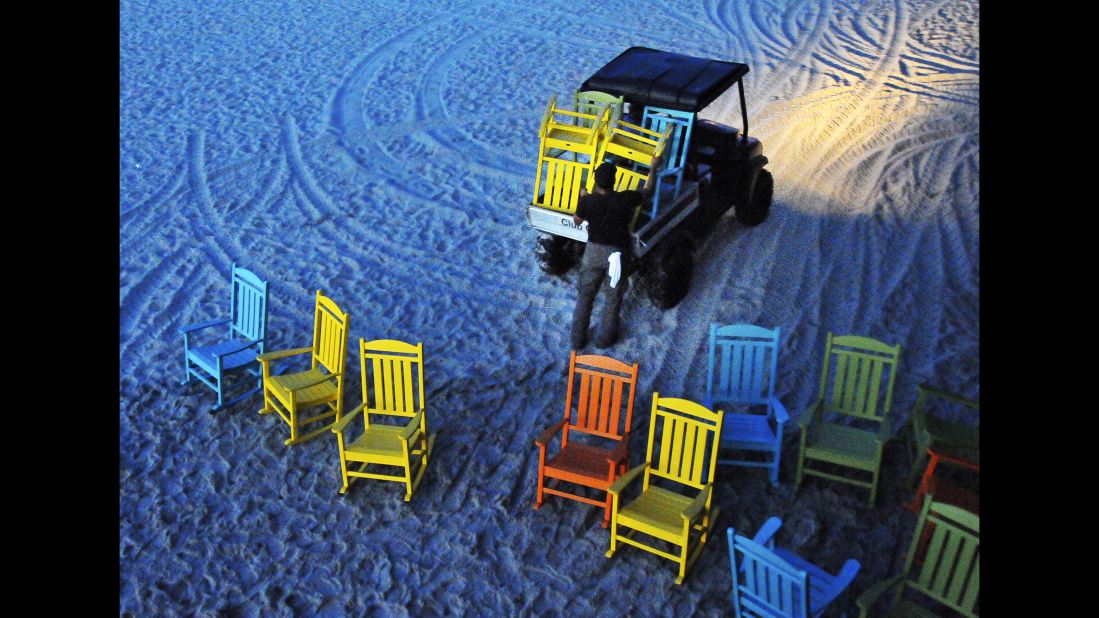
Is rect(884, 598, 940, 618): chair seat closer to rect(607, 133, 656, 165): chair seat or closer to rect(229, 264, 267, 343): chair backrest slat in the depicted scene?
rect(607, 133, 656, 165): chair seat

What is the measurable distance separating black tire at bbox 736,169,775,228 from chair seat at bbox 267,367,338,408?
5073mm

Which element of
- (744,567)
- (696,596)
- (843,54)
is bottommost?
(696,596)

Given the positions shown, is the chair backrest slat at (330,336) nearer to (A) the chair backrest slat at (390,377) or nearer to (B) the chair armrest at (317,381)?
(B) the chair armrest at (317,381)

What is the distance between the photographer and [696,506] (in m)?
6.09

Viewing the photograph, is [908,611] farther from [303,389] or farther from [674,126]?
[674,126]

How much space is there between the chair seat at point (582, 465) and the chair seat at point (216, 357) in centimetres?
285

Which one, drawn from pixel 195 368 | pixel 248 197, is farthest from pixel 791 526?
pixel 248 197

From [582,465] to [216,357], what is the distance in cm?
323

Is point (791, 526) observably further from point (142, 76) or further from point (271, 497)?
point (142, 76)

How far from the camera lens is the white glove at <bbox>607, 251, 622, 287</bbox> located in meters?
8.02

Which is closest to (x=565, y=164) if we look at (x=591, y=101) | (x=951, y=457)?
(x=591, y=101)

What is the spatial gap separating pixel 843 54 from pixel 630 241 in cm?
935

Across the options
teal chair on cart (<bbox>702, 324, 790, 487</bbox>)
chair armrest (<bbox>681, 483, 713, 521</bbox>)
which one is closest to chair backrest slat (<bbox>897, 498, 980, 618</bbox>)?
chair armrest (<bbox>681, 483, 713, 521</bbox>)

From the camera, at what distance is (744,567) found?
5484 millimetres
